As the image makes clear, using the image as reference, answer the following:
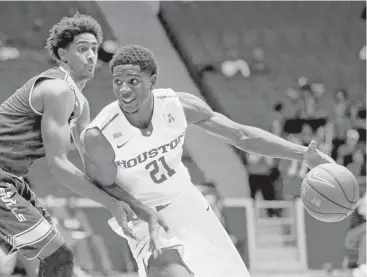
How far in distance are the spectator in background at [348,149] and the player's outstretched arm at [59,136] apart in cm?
583

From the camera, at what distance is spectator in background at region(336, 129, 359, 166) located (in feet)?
27.5

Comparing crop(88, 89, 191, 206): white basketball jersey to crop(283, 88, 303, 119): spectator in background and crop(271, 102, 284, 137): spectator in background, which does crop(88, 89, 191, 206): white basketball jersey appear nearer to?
crop(271, 102, 284, 137): spectator in background

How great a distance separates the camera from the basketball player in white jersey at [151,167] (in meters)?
3.06

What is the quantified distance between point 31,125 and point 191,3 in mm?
7430

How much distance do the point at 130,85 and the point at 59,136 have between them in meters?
0.42

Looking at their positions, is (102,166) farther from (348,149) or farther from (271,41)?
(271,41)

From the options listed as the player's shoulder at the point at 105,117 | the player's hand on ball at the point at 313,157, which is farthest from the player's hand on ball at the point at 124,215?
the player's hand on ball at the point at 313,157

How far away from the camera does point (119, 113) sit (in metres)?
3.20

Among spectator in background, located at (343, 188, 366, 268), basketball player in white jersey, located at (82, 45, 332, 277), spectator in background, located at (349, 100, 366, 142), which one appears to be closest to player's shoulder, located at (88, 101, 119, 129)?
basketball player in white jersey, located at (82, 45, 332, 277)

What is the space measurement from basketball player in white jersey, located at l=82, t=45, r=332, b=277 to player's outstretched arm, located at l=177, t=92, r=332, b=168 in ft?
0.28

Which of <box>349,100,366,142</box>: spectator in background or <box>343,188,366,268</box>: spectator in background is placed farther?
<box>349,100,366,142</box>: spectator in background

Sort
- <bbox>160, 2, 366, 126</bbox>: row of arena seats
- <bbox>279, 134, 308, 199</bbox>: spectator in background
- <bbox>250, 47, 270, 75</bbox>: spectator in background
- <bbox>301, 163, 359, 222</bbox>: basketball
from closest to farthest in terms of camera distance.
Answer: <bbox>301, 163, 359, 222</bbox>: basketball < <bbox>279, 134, 308, 199</bbox>: spectator in background < <bbox>160, 2, 366, 126</bbox>: row of arena seats < <bbox>250, 47, 270, 75</bbox>: spectator in background

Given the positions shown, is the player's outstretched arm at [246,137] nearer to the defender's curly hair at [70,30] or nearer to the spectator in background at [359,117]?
the defender's curly hair at [70,30]

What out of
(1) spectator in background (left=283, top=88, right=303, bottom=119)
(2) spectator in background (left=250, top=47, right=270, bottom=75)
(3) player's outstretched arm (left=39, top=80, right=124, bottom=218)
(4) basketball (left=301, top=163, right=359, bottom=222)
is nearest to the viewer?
(3) player's outstretched arm (left=39, top=80, right=124, bottom=218)
